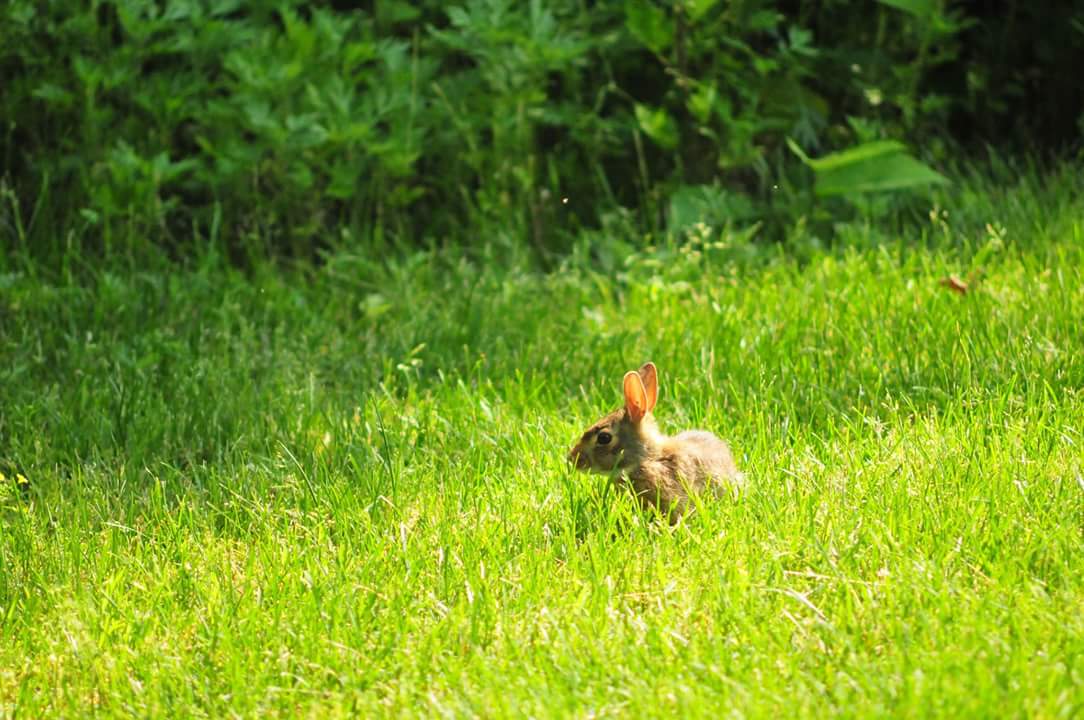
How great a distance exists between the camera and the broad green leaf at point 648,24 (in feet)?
20.7

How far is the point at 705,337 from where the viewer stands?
4.89 m

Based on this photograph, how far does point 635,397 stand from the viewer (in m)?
3.91

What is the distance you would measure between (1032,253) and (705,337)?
1.34 m

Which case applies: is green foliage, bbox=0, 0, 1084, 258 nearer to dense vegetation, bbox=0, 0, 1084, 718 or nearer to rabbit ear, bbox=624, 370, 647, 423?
dense vegetation, bbox=0, 0, 1084, 718

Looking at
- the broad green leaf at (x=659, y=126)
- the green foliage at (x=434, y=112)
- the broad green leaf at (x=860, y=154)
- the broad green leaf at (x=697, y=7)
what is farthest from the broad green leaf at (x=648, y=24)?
the broad green leaf at (x=860, y=154)

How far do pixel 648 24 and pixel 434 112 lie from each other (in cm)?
102

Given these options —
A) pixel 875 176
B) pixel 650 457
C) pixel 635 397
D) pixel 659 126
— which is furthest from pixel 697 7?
pixel 650 457

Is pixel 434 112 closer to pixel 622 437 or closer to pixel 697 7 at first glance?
pixel 697 7

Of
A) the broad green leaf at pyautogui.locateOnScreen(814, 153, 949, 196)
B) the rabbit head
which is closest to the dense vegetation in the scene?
the broad green leaf at pyautogui.locateOnScreen(814, 153, 949, 196)

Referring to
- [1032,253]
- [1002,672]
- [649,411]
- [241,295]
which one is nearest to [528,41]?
[241,295]

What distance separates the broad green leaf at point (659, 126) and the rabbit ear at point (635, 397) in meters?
2.60

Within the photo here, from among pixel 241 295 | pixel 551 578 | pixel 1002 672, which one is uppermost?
pixel 1002 672

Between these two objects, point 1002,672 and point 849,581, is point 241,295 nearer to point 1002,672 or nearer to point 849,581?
point 849,581

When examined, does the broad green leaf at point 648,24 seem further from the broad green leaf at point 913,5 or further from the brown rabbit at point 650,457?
the brown rabbit at point 650,457
